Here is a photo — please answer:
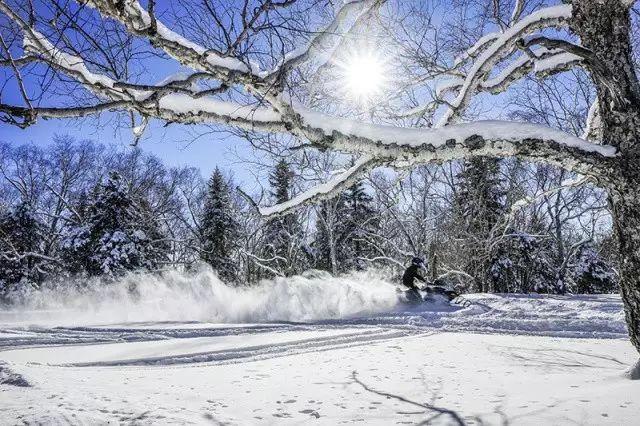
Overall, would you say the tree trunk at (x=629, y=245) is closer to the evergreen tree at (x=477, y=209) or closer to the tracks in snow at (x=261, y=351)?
the tracks in snow at (x=261, y=351)

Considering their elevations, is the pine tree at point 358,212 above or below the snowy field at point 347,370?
above

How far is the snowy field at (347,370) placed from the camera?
2.70 m

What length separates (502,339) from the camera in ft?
20.5

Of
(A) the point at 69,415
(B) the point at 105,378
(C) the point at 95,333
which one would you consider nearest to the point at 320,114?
(A) the point at 69,415

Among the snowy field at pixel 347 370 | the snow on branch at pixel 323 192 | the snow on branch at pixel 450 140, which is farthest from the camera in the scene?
the snow on branch at pixel 323 192

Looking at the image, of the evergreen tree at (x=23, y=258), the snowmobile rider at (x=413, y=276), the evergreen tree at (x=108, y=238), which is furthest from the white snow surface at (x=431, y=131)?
the evergreen tree at (x=23, y=258)

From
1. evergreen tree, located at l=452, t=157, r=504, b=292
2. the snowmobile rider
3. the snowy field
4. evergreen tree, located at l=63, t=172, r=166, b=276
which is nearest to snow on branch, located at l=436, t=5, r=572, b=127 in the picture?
the snowy field

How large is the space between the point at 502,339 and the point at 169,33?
5799mm

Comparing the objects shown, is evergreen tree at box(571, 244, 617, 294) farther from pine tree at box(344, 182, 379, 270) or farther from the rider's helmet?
the rider's helmet

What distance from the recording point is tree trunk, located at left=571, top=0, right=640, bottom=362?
10.8ft

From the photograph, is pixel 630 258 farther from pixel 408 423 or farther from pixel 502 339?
pixel 502 339

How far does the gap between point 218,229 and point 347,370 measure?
25462 mm

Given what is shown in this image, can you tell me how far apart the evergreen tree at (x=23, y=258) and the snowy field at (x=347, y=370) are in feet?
59.6

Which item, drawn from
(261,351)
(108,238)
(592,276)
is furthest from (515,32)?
(592,276)
